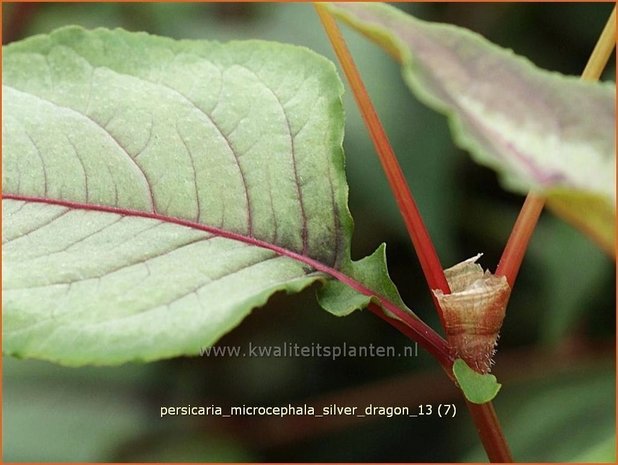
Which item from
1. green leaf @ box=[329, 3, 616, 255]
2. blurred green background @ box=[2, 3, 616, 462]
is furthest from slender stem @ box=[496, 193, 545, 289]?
blurred green background @ box=[2, 3, 616, 462]

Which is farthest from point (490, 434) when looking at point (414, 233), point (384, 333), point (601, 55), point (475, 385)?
point (384, 333)

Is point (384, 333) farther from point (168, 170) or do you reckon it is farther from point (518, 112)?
point (518, 112)

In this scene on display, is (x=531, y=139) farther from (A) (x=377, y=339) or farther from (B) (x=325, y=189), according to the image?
(A) (x=377, y=339)

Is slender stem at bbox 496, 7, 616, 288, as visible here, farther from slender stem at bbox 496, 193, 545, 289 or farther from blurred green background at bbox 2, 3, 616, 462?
blurred green background at bbox 2, 3, 616, 462

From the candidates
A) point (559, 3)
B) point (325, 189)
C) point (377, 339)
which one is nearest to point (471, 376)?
point (325, 189)

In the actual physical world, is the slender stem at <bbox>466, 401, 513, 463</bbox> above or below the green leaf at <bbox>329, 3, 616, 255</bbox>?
below
